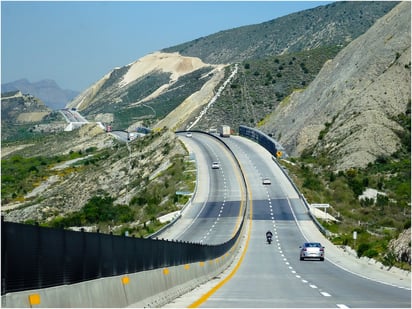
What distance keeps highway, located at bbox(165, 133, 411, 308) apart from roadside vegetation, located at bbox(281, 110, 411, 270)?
7.56 feet

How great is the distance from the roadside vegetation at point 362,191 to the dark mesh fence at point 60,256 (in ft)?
150

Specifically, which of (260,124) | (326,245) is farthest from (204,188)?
(260,124)

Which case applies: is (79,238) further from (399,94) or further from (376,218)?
(399,94)

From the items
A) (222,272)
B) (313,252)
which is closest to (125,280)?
(222,272)

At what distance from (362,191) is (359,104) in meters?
28.6

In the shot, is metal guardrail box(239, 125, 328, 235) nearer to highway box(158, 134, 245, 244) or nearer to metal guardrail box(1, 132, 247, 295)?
highway box(158, 134, 245, 244)

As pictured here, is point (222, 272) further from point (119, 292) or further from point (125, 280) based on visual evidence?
point (119, 292)

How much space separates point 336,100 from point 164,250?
366 ft

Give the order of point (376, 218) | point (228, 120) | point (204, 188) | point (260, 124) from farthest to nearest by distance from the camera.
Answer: point (228, 120)
point (260, 124)
point (204, 188)
point (376, 218)

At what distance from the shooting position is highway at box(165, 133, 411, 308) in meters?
21.2

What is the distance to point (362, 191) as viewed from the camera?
95500 mm

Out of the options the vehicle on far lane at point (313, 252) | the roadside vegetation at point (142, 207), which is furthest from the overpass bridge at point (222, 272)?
the roadside vegetation at point (142, 207)

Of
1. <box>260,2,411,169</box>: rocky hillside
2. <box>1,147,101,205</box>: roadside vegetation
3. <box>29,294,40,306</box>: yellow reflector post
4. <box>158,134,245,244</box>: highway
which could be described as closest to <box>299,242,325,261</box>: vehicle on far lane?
<box>158,134,245,244</box>: highway

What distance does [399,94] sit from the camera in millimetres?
120000
